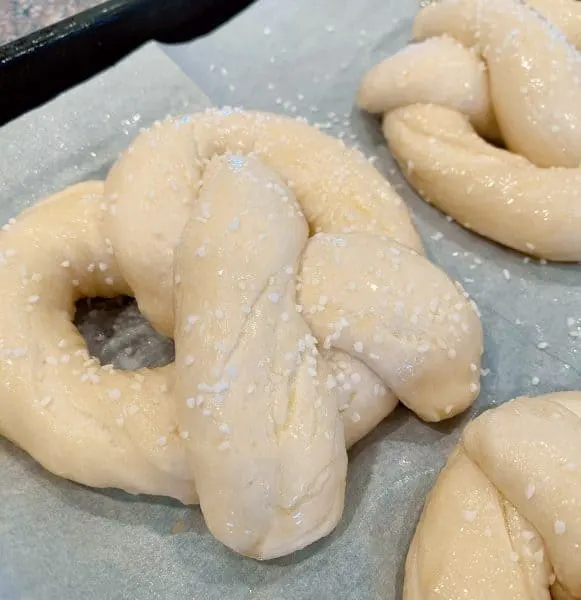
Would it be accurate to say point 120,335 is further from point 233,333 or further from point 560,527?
point 560,527

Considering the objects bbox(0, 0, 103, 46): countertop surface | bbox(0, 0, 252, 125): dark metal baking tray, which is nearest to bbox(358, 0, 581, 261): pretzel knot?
bbox(0, 0, 252, 125): dark metal baking tray

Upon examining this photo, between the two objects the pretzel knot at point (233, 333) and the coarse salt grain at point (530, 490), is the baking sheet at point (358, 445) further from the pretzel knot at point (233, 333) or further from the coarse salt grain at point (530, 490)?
the coarse salt grain at point (530, 490)

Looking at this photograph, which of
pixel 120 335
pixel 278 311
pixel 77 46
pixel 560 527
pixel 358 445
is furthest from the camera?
pixel 77 46

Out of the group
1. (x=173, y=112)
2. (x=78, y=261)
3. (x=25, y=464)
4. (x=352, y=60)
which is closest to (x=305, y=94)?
(x=352, y=60)

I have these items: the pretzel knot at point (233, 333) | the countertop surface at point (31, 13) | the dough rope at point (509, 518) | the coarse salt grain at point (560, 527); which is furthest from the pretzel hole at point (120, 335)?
the countertop surface at point (31, 13)

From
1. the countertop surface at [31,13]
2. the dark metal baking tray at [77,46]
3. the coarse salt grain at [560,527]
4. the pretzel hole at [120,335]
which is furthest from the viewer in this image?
the countertop surface at [31,13]

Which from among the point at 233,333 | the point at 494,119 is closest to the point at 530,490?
the point at 233,333

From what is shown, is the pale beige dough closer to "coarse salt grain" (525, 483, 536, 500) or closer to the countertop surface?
"coarse salt grain" (525, 483, 536, 500)
